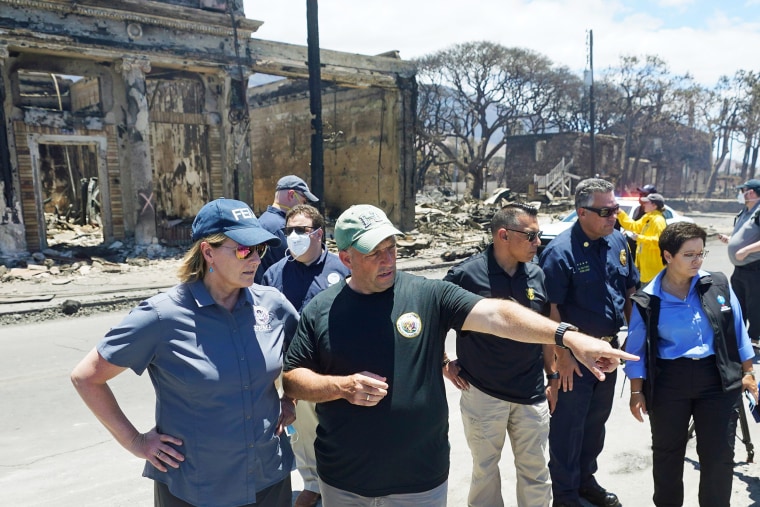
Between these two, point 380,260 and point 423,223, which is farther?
point 423,223

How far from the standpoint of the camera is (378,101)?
21.5 m

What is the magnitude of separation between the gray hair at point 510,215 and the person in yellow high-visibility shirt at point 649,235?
11.8 ft

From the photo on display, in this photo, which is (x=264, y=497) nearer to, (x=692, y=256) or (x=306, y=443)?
(x=306, y=443)

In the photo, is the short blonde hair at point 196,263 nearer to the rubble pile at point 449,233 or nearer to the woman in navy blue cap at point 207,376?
the woman in navy blue cap at point 207,376

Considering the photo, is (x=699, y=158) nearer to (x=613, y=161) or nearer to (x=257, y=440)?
(x=613, y=161)

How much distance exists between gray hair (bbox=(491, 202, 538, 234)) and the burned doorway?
565 inches

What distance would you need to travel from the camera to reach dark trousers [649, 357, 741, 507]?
304 centimetres

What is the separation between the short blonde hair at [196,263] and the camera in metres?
Result: 2.21

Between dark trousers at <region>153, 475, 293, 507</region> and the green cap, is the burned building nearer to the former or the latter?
dark trousers at <region>153, 475, 293, 507</region>

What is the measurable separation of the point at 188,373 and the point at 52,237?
18590mm

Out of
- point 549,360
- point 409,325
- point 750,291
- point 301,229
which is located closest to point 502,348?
point 549,360

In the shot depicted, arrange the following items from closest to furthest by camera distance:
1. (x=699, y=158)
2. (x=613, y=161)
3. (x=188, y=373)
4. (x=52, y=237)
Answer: (x=188, y=373)
(x=52, y=237)
(x=613, y=161)
(x=699, y=158)

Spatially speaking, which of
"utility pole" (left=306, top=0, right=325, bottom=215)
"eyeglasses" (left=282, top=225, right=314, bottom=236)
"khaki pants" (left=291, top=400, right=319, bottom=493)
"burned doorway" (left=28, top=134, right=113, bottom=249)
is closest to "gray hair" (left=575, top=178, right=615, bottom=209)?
"eyeglasses" (left=282, top=225, right=314, bottom=236)

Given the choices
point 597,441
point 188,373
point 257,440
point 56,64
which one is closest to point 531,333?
point 257,440
